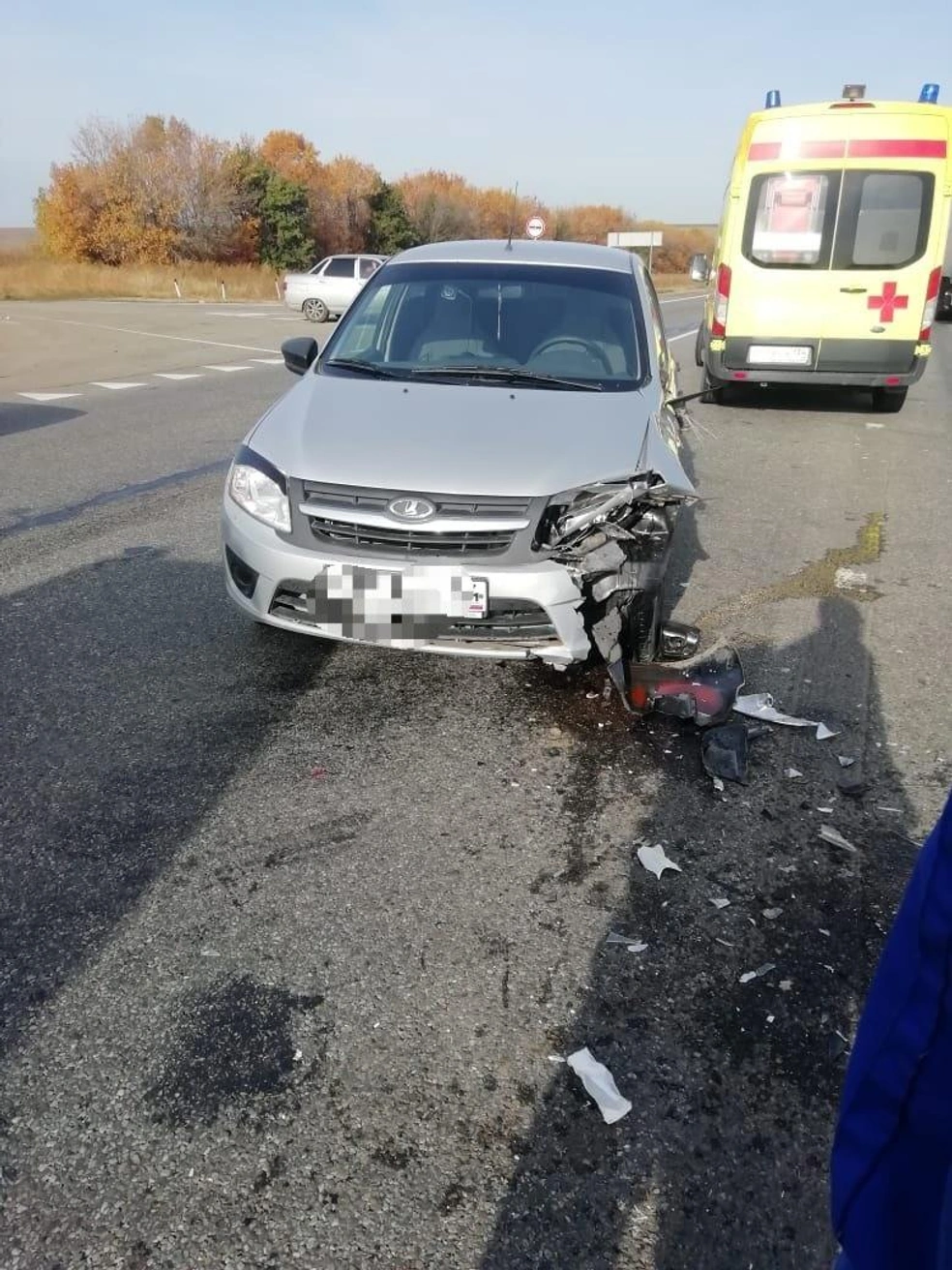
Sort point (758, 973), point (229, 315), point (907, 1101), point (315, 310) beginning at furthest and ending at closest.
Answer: point (229, 315), point (315, 310), point (758, 973), point (907, 1101)

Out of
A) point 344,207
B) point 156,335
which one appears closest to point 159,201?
point 344,207

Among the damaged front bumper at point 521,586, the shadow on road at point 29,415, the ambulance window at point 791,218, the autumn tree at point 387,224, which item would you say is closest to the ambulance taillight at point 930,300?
the ambulance window at point 791,218

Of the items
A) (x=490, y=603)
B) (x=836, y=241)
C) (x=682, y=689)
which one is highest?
(x=836, y=241)

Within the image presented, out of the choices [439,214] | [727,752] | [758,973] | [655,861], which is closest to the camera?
[758,973]

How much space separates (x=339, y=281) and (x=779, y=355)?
15.4m

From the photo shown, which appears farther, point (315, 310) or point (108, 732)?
point (315, 310)

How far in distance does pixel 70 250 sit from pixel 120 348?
3131 cm

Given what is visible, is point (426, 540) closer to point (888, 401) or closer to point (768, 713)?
point (768, 713)

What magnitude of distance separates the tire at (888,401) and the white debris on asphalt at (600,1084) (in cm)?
1071

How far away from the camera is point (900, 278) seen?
32.2 feet

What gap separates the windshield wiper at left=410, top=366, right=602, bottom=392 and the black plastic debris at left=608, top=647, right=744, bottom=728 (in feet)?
4.72

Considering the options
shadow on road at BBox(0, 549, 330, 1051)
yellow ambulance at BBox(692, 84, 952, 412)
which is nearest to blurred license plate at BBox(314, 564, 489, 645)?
shadow on road at BBox(0, 549, 330, 1051)

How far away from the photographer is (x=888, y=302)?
390 inches

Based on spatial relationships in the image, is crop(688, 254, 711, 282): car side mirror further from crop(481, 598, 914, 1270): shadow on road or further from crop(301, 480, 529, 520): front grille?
crop(481, 598, 914, 1270): shadow on road
